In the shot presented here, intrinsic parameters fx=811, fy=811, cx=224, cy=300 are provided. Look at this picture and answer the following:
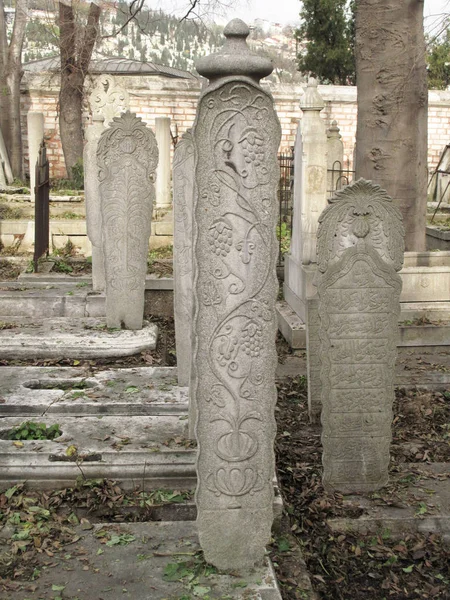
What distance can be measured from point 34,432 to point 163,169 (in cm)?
923

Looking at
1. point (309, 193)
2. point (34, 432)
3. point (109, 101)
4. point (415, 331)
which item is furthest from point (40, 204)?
point (34, 432)

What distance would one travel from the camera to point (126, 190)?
281 inches

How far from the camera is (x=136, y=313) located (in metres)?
7.51

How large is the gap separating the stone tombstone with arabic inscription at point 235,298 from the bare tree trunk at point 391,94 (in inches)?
241

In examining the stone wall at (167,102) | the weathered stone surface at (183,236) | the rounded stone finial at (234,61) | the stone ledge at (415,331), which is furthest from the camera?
the stone wall at (167,102)

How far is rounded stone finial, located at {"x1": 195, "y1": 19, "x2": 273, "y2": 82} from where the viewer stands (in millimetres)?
3250

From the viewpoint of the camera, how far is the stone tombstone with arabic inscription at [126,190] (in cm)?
709

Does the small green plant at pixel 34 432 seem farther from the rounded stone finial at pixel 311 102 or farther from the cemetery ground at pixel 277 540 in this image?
the rounded stone finial at pixel 311 102

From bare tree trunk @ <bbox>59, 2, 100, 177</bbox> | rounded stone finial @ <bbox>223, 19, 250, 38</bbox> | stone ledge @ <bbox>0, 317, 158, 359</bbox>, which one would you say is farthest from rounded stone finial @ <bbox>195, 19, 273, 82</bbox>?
bare tree trunk @ <bbox>59, 2, 100, 177</bbox>

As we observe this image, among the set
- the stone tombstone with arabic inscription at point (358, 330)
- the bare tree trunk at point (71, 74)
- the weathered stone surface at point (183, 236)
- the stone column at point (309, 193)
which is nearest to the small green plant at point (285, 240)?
the stone column at point (309, 193)

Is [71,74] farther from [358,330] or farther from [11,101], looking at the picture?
[358,330]

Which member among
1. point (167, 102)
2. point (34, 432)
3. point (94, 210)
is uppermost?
point (167, 102)

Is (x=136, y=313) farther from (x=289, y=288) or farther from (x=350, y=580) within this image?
(x=350, y=580)

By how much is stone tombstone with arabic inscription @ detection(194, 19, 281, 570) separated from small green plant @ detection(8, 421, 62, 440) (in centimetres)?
172
